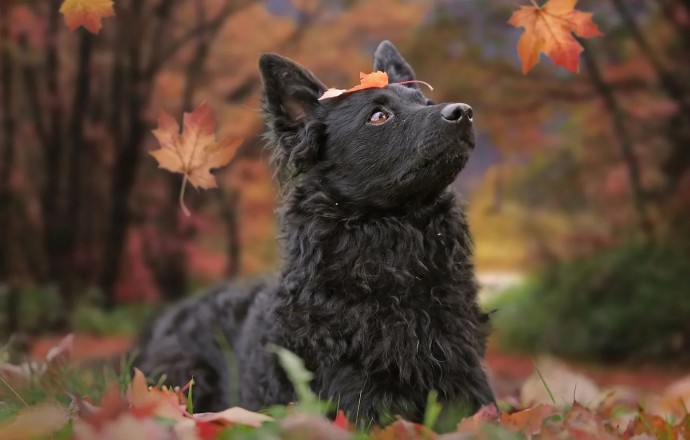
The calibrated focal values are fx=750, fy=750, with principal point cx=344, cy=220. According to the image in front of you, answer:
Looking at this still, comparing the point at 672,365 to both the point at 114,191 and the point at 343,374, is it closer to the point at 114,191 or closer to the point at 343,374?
the point at 343,374

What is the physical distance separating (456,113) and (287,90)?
75 cm

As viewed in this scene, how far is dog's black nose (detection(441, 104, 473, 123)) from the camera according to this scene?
8.52 ft

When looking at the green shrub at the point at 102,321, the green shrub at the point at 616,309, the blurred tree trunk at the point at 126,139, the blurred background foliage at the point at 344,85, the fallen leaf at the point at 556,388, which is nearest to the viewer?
the fallen leaf at the point at 556,388

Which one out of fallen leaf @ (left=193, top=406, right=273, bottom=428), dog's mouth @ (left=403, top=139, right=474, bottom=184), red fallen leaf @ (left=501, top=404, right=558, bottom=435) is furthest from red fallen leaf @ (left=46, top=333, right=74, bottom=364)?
red fallen leaf @ (left=501, top=404, right=558, bottom=435)

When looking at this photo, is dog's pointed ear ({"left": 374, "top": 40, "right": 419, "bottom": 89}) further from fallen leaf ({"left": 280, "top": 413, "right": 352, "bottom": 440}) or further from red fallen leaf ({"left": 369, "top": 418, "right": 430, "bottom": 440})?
fallen leaf ({"left": 280, "top": 413, "right": 352, "bottom": 440})

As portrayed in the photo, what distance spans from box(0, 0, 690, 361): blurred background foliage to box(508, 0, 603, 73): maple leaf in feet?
16.5

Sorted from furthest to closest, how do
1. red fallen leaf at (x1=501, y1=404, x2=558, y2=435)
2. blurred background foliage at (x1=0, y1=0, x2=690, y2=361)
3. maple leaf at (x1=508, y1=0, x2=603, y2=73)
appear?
blurred background foliage at (x1=0, y1=0, x2=690, y2=361) → maple leaf at (x1=508, y1=0, x2=603, y2=73) → red fallen leaf at (x1=501, y1=404, x2=558, y2=435)

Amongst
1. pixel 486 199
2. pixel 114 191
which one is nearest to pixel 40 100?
pixel 114 191

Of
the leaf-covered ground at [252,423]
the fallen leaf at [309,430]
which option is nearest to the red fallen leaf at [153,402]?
the leaf-covered ground at [252,423]

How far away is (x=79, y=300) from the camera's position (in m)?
10.6

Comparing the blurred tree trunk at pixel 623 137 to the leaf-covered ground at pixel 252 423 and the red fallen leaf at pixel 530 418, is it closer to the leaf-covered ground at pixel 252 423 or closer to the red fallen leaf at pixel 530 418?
the leaf-covered ground at pixel 252 423

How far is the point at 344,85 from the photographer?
10.8 meters

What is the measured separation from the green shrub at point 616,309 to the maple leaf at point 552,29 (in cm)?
631

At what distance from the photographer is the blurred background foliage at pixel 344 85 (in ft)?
28.6
